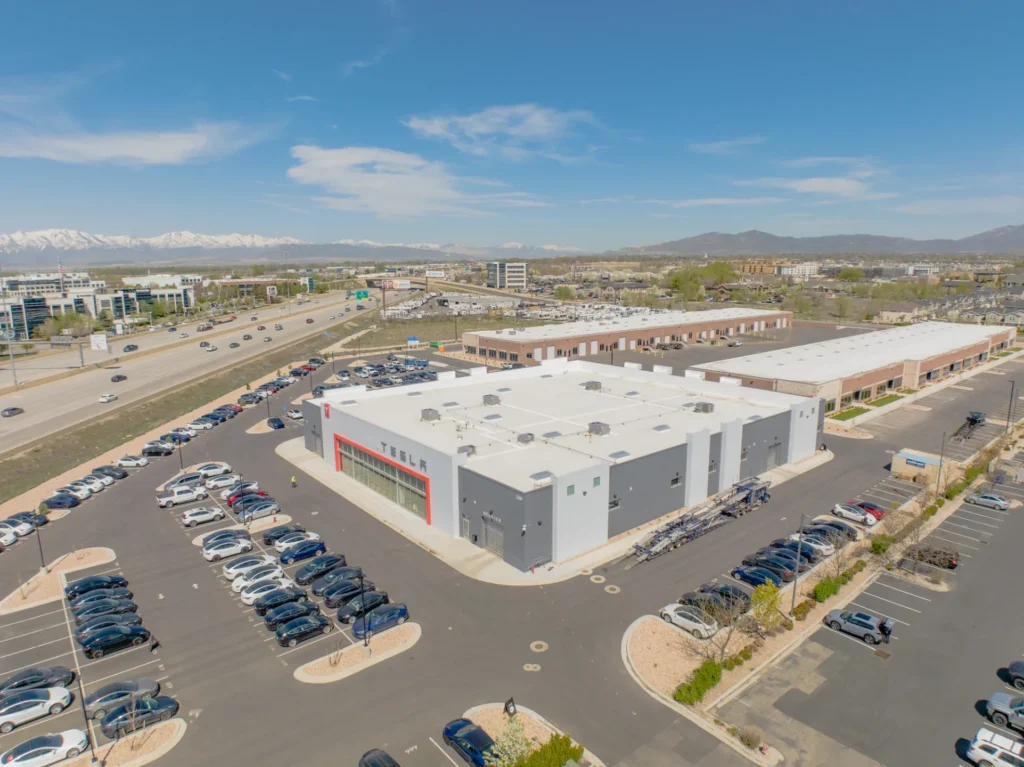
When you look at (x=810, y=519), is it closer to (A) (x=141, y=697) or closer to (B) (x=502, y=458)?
(B) (x=502, y=458)

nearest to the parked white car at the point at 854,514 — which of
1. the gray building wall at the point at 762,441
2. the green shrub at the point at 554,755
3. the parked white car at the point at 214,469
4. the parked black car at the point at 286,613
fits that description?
the gray building wall at the point at 762,441

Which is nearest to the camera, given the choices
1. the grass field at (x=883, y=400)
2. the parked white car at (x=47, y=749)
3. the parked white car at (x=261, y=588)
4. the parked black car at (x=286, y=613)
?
the parked white car at (x=47, y=749)

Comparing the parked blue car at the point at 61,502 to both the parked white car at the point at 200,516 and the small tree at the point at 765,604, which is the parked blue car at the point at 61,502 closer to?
the parked white car at the point at 200,516

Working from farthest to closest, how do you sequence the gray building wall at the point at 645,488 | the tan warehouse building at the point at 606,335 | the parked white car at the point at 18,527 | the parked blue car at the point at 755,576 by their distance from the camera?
the tan warehouse building at the point at 606,335 → the parked white car at the point at 18,527 → the gray building wall at the point at 645,488 → the parked blue car at the point at 755,576

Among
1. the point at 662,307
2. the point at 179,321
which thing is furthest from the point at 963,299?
the point at 179,321

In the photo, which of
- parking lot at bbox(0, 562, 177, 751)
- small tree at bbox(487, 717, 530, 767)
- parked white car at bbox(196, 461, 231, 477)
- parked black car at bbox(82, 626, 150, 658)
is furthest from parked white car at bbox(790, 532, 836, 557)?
parked white car at bbox(196, 461, 231, 477)

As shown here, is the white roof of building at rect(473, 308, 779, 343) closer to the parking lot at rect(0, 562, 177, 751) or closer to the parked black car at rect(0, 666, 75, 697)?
the parking lot at rect(0, 562, 177, 751)
